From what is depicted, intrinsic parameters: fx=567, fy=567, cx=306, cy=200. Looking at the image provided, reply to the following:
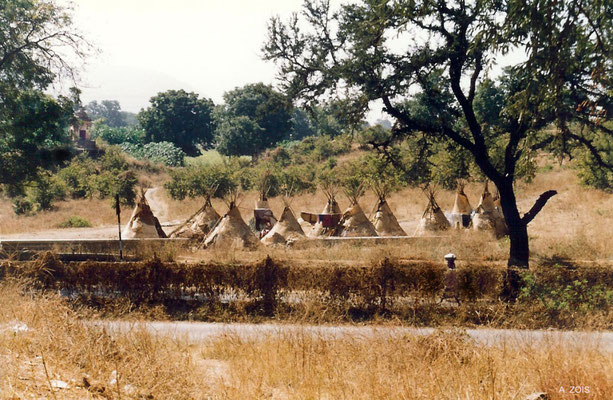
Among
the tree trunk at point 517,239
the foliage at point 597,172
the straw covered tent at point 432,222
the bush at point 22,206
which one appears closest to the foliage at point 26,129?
the bush at point 22,206

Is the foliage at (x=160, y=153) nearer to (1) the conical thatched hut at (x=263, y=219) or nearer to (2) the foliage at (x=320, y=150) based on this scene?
(2) the foliage at (x=320, y=150)

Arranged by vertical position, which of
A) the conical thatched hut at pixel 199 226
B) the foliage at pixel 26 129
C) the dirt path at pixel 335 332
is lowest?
the dirt path at pixel 335 332

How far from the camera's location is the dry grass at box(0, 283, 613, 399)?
5945mm

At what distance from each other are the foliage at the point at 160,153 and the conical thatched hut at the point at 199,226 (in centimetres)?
3812

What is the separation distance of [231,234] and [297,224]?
274cm

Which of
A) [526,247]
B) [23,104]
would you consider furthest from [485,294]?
[23,104]

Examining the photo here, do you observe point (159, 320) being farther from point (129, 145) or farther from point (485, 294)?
point (129, 145)

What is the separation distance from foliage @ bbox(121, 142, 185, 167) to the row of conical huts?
38872 mm

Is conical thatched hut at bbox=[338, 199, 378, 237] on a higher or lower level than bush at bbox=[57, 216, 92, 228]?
higher

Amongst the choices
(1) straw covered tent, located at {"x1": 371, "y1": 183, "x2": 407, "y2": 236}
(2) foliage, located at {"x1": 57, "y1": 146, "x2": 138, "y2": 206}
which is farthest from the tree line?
(1) straw covered tent, located at {"x1": 371, "y1": 183, "x2": 407, "y2": 236}

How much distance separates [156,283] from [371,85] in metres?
7.59

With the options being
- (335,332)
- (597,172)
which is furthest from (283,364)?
(597,172)

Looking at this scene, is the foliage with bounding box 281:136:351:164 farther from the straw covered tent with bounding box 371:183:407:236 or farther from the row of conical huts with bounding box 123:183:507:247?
the straw covered tent with bounding box 371:183:407:236

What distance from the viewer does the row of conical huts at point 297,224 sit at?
19.8m
